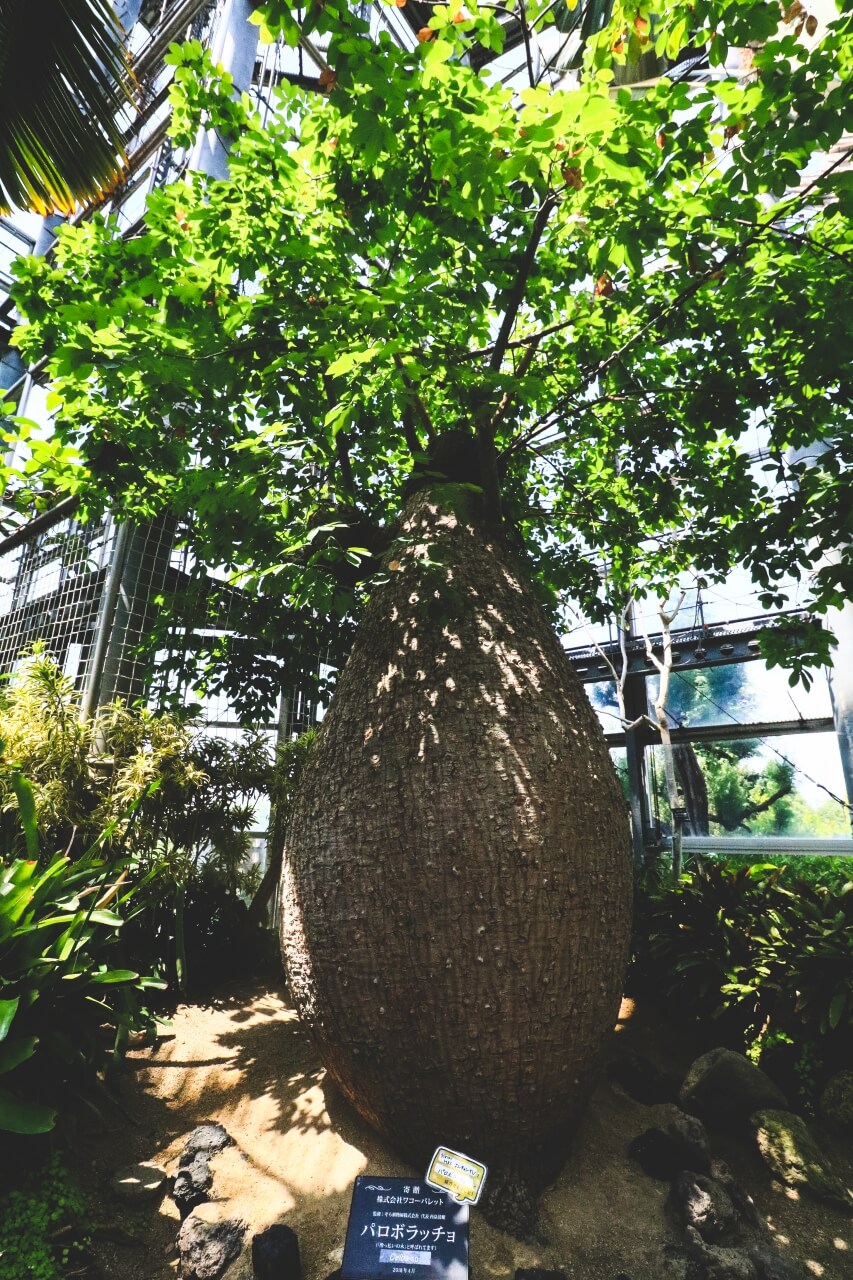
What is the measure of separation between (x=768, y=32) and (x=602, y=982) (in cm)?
300

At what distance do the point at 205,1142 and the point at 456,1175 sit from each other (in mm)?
1261

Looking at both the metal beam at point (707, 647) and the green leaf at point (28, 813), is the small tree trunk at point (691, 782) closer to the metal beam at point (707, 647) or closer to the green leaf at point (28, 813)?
the metal beam at point (707, 647)

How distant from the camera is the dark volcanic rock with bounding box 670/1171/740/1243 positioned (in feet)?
6.79

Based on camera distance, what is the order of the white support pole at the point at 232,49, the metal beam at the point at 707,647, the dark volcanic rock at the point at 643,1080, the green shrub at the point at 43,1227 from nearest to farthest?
the green shrub at the point at 43,1227 → the dark volcanic rock at the point at 643,1080 → the white support pole at the point at 232,49 → the metal beam at the point at 707,647

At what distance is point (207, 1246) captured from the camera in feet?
6.36

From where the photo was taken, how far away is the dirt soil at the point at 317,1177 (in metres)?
1.98

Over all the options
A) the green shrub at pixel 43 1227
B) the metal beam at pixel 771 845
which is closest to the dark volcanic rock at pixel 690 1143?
the green shrub at pixel 43 1227

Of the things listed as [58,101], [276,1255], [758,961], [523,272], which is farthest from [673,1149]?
[58,101]

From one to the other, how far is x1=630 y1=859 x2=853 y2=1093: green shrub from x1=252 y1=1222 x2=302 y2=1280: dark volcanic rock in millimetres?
2234

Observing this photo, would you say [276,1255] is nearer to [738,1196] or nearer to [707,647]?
[738,1196]

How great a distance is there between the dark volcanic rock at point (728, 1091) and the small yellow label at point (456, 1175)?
5.58 ft

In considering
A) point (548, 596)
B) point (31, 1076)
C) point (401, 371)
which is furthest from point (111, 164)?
point (31, 1076)

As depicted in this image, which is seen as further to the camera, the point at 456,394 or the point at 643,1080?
the point at 643,1080

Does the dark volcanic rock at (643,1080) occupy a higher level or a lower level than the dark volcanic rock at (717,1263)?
higher
